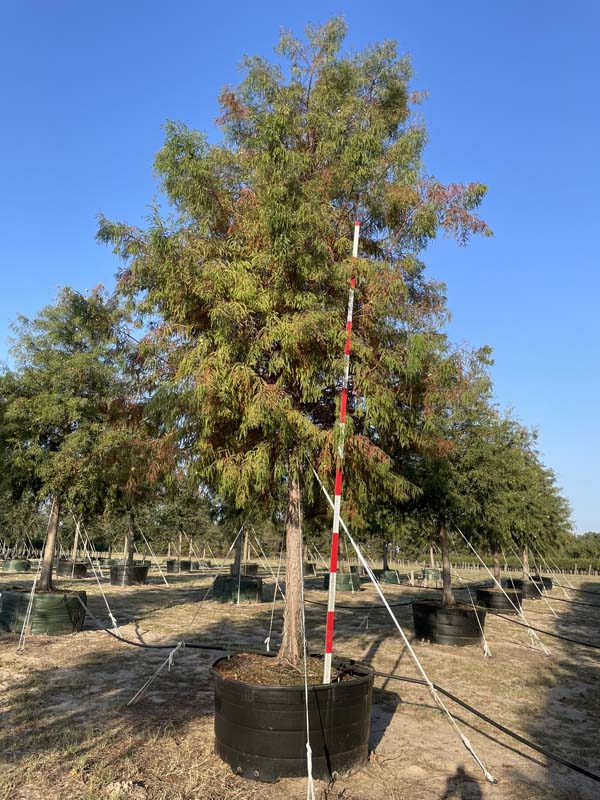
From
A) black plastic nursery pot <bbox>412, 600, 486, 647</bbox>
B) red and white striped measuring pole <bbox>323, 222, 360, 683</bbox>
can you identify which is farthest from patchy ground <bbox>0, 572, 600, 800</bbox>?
red and white striped measuring pole <bbox>323, 222, 360, 683</bbox>

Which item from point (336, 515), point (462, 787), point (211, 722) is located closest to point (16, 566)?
point (211, 722)

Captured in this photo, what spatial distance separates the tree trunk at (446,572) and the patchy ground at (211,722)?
123cm

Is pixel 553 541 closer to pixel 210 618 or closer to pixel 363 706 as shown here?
pixel 210 618

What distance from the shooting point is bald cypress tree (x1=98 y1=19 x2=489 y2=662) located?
555 cm

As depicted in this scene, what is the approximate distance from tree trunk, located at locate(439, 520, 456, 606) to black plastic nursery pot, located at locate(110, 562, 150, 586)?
15.2 meters

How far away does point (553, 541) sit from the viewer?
2480 centimetres

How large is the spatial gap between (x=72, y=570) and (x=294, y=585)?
88.0ft

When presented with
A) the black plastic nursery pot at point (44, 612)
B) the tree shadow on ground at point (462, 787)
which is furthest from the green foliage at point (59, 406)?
the tree shadow on ground at point (462, 787)

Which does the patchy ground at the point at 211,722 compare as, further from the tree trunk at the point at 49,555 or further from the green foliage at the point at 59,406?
the green foliage at the point at 59,406

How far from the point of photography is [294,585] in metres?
6.07

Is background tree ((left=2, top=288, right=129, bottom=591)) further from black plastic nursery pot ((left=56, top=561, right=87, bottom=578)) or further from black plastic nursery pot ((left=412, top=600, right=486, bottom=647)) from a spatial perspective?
black plastic nursery pot ((left=56, top=561, right=87, bottom=578))

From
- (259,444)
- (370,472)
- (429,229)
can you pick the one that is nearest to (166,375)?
(259,444)

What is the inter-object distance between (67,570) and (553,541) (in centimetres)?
2497

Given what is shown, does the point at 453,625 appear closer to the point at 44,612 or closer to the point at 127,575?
the point at 44,612
